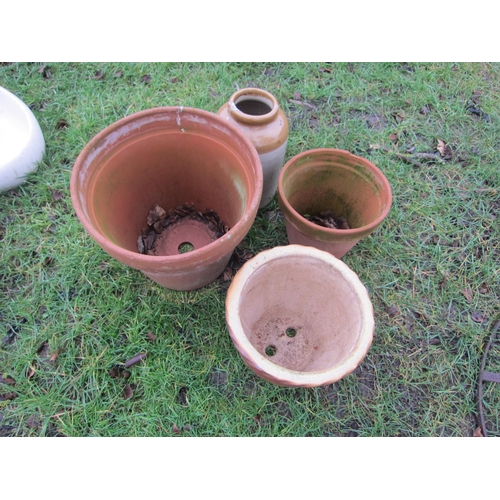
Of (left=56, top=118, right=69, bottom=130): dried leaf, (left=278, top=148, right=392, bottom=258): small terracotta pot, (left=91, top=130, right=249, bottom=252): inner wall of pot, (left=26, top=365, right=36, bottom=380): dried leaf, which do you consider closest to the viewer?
(left=91, top=130, right=249, bottom=252): inner wall of pot

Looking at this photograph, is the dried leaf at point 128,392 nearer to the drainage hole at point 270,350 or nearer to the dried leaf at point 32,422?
the dried leaf at point 32,422

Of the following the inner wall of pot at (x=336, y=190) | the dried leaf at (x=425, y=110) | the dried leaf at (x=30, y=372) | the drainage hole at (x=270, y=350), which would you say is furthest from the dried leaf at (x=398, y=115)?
the dried leaf at (x=30, y=372)

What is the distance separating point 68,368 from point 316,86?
2.97 m

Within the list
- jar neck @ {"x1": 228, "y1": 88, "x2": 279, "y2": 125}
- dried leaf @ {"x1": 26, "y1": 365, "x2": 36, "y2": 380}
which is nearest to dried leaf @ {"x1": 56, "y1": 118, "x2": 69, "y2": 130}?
jar neck @ {"x1": 228, "y1": 88, "x2": 279, "y2": 125}

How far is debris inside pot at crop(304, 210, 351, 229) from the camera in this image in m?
2.23

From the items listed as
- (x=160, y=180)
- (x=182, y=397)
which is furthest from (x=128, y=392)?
(x=160, y=180)

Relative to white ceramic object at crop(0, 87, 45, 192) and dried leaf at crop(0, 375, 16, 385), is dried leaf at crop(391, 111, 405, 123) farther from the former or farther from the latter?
dried leaf at crop(0, 375, 16, 385)

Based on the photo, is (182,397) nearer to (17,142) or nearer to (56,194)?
(56,194)

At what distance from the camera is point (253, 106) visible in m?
2.12

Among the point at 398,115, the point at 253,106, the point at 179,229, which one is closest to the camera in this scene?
the point at 253,106

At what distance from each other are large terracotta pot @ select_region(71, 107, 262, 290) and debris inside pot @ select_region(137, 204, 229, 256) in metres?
0.07

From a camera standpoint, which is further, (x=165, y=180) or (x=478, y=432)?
(x=165, y=180)

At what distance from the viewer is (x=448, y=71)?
321 cm

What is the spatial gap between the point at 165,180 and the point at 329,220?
1.11m
